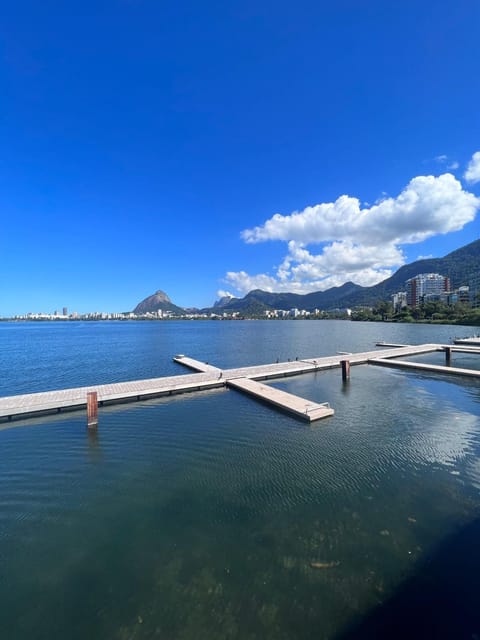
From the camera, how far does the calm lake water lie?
4.77 metres

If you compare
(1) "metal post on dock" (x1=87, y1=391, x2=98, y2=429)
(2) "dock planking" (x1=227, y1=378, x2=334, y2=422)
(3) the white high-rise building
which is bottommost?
(2) "dock planking" (x1=227, y1=378, x2=334, y2=422)

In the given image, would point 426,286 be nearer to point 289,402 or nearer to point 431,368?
point 431,368

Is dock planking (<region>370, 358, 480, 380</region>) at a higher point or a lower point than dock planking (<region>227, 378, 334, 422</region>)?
lower

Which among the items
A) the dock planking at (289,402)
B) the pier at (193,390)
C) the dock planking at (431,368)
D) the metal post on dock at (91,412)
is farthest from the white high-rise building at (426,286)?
the metal post on dock at (91,412)

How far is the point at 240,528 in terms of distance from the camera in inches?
264

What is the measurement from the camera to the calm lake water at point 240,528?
477cm

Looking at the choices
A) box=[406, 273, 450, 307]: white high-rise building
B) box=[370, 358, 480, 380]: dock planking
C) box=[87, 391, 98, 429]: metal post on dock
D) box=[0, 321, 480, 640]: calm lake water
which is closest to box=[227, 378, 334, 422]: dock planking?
box=[0, 321, 480, 640]: calm lake water

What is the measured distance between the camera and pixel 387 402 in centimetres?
1652

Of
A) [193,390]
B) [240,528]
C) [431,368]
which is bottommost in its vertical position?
[431,368]

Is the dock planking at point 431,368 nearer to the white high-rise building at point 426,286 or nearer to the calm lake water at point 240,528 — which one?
the calm lake water at point 240,528

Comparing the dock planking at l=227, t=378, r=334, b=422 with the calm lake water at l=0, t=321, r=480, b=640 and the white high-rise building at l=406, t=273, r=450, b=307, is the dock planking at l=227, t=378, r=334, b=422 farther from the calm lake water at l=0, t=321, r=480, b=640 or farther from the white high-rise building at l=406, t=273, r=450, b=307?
the white high-rise building at l=406, t=273, r=450, b=307

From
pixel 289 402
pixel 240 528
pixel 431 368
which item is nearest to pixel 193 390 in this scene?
pixel 289 402

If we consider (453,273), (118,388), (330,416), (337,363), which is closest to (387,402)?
(330,416)

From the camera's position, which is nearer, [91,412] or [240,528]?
[240,528]
